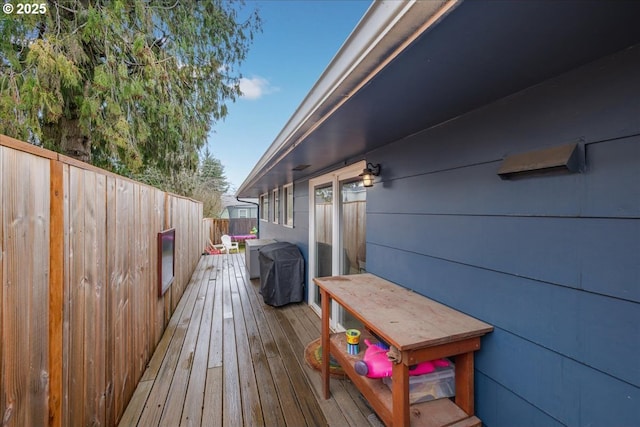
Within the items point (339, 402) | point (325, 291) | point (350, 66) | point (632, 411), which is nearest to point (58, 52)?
point (350, 66)

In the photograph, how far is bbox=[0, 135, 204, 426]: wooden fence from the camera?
0.89 m

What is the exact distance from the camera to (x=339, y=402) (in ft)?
6.74

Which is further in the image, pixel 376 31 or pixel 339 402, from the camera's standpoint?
pixel 339 402

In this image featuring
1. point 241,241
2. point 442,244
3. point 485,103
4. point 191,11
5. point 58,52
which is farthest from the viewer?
point 241,241

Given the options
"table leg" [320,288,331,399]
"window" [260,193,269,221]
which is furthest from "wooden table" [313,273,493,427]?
"window" [260,193,269,221]

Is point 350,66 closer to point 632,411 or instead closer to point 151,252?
point 632,411

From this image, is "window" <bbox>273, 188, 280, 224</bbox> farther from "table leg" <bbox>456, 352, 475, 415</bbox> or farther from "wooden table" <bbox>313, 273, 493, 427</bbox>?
"table leg" <bbox>456, 352, 475, 415</bbox>

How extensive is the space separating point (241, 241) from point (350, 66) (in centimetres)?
1219

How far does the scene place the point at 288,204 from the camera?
5.71 metres

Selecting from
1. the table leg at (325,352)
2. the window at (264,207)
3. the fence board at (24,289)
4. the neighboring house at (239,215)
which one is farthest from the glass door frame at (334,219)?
the neighboring house at (239,215)

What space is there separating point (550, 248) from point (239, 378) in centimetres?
A: 244

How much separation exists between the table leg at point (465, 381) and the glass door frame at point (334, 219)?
5.89 feet

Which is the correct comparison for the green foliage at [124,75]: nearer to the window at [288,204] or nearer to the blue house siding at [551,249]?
the window at [288,204]

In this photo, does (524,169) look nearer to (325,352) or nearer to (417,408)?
(417,408)
